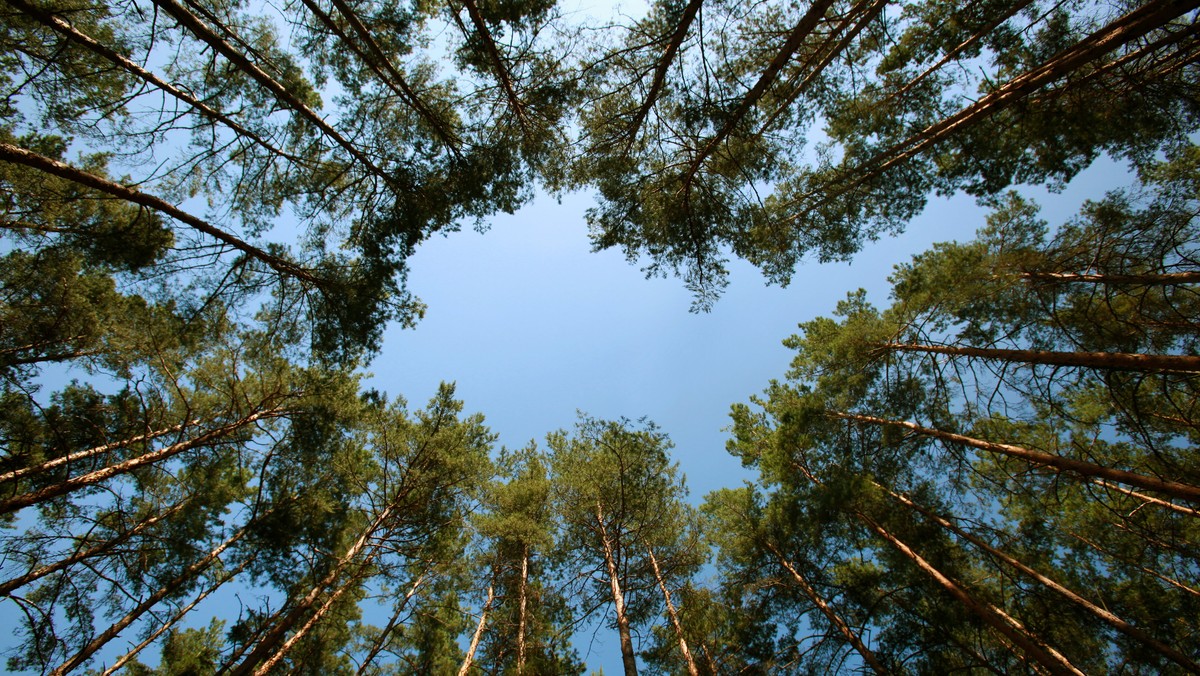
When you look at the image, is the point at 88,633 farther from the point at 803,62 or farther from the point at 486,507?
the point at 803,62

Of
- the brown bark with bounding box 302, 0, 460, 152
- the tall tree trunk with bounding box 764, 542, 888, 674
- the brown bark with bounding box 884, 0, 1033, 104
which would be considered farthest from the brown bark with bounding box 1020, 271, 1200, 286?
the brown bark with bounding box 302, 0, 460, 152

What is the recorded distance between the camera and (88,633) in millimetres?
6465

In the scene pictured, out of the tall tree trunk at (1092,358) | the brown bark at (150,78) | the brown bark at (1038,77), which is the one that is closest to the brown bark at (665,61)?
the brown bark at (1038,77)

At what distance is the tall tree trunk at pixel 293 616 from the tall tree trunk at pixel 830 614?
7807mm

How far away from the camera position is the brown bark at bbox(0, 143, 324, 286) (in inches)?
152

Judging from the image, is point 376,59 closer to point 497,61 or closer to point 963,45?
point 497,61

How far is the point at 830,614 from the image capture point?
7074mm

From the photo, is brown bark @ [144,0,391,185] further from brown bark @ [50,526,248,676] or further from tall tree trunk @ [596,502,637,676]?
tall tree trunk @ [596,502,637,676]

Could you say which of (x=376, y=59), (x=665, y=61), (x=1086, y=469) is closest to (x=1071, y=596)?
(x=1086, y=469)

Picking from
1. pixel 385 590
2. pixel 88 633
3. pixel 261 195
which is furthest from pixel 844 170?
pixel 88 633

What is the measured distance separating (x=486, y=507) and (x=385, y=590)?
278cm

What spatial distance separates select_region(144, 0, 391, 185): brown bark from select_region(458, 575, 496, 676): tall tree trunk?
27.9ft

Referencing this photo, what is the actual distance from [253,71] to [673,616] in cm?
1045

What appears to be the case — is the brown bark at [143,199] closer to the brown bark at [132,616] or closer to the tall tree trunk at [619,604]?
the brown bark at [132,616]
